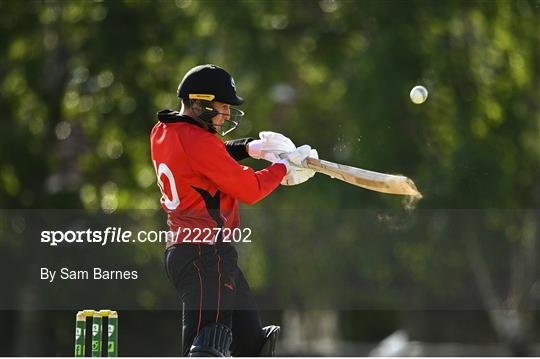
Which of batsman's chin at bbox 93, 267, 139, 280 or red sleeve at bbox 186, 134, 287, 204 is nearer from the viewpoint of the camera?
red sleeve at bbox 186, 134, 287, 204

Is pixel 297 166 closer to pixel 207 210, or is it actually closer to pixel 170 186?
pixel 207 210

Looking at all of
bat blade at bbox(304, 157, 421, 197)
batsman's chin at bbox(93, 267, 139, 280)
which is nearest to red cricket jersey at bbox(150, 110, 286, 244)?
bat blade at bbox(304, 157, 421, 197)

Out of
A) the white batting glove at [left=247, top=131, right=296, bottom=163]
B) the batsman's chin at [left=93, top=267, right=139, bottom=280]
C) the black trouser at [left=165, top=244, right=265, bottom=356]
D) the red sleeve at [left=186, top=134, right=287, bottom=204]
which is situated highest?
the batsman's chin at [left=93, top=267, right=139, bottom=280]

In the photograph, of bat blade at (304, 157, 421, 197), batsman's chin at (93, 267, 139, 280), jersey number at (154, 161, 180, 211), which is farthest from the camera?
batsman's chin at (93, 267, 139, 280)

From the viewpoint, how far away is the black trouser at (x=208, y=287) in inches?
239

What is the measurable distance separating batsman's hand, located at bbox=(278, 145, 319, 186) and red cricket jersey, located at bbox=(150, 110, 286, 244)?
343mm

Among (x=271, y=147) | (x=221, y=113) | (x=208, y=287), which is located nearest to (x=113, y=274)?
(x=271, y=147)

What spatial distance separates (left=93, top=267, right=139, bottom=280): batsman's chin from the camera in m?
15.8

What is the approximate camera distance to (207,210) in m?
6.21

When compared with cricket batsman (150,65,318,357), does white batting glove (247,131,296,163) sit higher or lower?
higher

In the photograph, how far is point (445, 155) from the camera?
1623 centimetres

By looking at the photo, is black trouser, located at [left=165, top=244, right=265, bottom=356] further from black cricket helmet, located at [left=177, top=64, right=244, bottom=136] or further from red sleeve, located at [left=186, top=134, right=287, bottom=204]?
black cricket helmet, located at [left=177, top=64, right=244, bottom=136]

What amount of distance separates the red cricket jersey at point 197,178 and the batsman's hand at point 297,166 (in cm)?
34

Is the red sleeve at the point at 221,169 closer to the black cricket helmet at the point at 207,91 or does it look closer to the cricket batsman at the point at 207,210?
the cricket batsman at the point at 207,210
